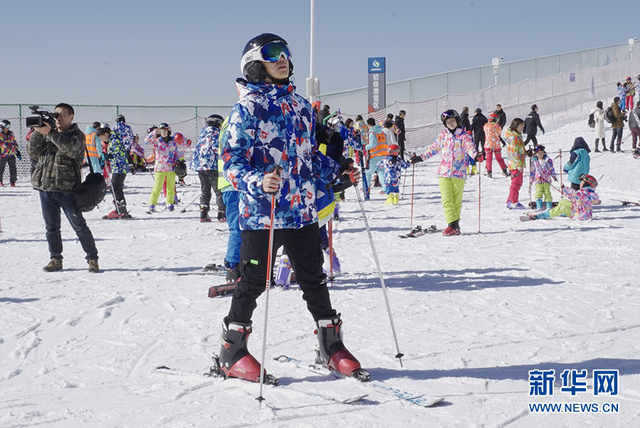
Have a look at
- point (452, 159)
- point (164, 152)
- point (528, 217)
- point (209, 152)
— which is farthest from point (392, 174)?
point (164, 152)

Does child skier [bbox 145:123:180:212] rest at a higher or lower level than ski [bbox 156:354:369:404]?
higher

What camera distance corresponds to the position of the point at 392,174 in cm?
1296

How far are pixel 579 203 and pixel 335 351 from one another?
7804 millimetres

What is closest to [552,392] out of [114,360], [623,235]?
[114,360]

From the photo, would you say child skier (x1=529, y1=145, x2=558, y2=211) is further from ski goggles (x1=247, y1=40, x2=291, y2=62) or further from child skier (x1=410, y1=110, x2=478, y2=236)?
ski goggles (x1=247, y1=40, x2=291, y2=62)

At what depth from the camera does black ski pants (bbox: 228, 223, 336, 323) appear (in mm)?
A: 3232

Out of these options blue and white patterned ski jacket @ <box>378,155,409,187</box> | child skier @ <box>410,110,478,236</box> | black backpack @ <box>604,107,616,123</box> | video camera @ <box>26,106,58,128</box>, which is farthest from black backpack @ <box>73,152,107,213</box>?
black backpack @ <box>604,107,616,123</box>

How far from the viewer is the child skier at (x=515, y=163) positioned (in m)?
11.5

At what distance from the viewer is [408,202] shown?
44.4 ft

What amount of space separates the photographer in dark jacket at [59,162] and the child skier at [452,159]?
4.49 metres

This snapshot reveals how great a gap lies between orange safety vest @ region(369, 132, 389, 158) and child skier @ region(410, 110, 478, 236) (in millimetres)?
4140

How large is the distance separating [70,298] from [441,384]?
3.80 metres

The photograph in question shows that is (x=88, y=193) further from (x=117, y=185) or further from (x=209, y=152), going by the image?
(x=117, y=185)

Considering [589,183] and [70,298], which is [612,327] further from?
[589,183]
